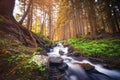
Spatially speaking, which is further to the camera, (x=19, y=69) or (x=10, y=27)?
(x=10, y=27)

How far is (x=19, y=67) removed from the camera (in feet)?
17.4

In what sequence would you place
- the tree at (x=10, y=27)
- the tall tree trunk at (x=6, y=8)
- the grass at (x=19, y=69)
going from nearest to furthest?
1. the grass at (x=19, y=69)
2. the tree at (x=10, y=27)
3. the tall tree trunk at (x=6, y=8)

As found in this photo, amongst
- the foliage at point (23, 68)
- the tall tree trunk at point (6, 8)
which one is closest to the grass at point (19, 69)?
the foliage at point (23, 68)

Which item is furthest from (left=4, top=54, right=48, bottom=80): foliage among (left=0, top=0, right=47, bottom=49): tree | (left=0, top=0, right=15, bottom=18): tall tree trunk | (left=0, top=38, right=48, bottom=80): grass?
(left=0, top=0, right=15, bottom=18): tall tree trunk

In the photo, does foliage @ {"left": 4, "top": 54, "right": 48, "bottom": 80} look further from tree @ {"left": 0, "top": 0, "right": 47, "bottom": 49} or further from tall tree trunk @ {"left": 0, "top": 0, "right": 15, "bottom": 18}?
tall tree trunk @ {"left": 0, "top": 0, "right": 15, "bottom": 18}

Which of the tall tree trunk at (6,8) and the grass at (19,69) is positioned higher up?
the tall tree trunk at (6,8)

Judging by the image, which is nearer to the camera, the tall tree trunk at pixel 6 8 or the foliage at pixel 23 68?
the foliage at pixel 23 68

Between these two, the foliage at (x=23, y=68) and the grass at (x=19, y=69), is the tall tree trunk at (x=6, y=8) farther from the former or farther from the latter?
the foliage at (x=23, y=68)

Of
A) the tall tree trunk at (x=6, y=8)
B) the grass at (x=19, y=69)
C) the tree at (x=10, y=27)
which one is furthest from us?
the tall tree trunk at (x=6, y=8)

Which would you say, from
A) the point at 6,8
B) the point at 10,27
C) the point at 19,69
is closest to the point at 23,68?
the point at 19,69

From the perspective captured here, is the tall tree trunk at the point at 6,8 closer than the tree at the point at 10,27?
No

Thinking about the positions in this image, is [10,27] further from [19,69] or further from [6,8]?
[19,69]

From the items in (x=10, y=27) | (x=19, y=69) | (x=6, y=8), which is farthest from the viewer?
(x=6, y=8)

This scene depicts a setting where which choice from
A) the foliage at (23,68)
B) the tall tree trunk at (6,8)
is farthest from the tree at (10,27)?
the foliage at (23,68)
